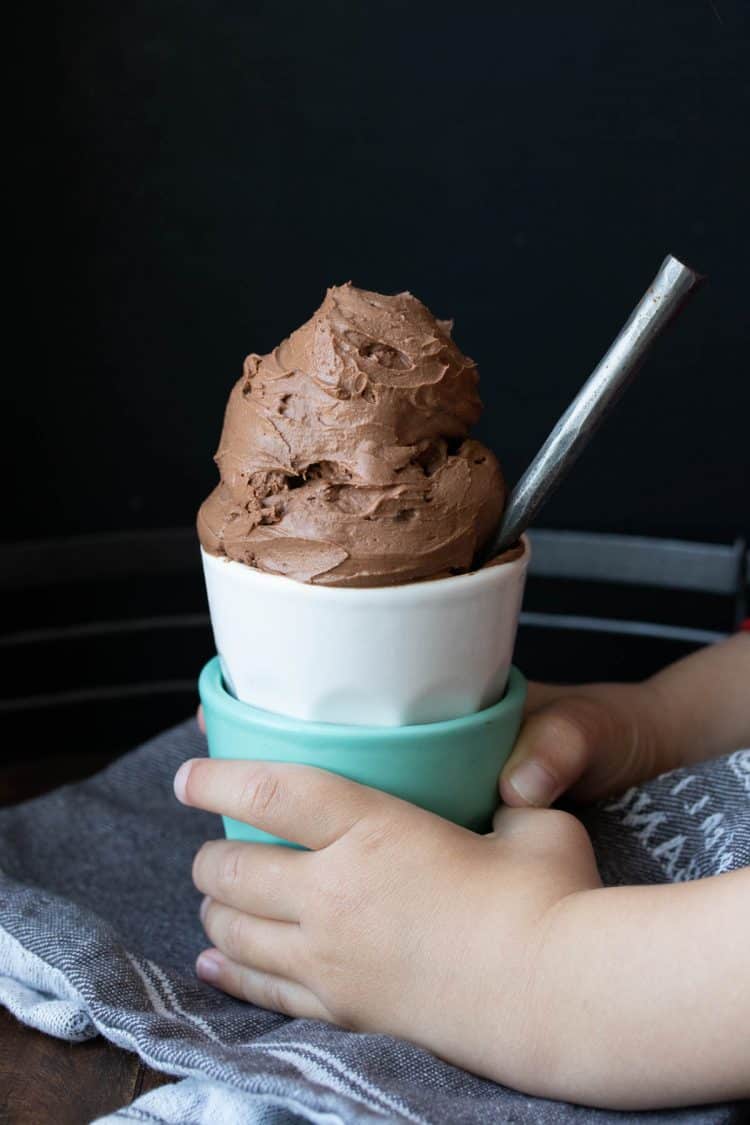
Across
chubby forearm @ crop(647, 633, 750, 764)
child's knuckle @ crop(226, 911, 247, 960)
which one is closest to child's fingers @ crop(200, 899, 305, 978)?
child's knuckle @ crop(226, 911, 247, 960)

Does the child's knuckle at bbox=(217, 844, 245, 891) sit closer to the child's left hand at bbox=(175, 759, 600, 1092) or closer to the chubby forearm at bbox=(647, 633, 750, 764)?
the child's left hand at bbox=(175, 759, 600, 1092)

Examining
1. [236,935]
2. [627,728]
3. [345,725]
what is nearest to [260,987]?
[236,935]

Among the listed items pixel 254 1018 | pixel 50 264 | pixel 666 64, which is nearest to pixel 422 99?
pixel 666 64

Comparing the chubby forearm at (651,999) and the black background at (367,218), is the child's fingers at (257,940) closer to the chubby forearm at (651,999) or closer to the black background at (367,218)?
the chubby forearm at (651,999)

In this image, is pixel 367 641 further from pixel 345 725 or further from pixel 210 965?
pixel 210 965

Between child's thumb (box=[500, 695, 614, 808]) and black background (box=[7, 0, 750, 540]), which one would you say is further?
black background (box=[7, 0, 750, 540])

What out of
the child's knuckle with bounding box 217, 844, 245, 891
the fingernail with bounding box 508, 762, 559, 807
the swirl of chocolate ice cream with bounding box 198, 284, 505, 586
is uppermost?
the swirl of chocolate ice cream with bounding box 198, 284, 505, 586
